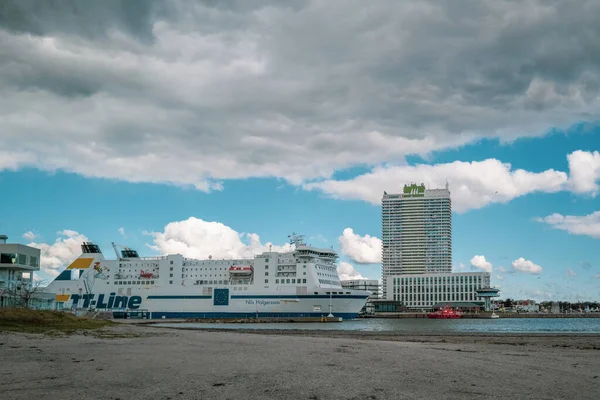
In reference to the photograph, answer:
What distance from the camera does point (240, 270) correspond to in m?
93.6

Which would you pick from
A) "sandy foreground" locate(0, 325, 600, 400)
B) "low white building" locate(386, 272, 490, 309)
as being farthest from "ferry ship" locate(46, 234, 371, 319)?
"low white building" locate(386, 272, 490, 309)

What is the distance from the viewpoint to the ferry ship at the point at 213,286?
8850 cm

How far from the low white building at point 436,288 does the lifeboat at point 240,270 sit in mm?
84594

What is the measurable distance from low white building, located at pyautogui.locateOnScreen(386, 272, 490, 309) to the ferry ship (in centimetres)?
7809

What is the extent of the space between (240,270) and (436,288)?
314 ft

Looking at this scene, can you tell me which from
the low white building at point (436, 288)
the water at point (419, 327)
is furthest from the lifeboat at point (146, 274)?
the low white building at point (436, 288)

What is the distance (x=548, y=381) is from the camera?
14.0 metres

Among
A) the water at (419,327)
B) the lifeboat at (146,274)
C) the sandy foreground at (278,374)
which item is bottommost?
the water at (419,327)

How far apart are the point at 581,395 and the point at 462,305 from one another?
148 metres

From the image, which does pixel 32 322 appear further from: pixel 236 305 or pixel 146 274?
pixel 146 274

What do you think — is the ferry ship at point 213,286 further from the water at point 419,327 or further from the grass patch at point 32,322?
the grass patch at point 32,322

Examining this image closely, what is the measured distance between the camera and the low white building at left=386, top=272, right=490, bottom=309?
164 metres

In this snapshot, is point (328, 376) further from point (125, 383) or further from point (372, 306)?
point (372, 306)

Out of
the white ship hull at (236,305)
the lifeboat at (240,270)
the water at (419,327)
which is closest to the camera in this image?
the water at (419,327)
